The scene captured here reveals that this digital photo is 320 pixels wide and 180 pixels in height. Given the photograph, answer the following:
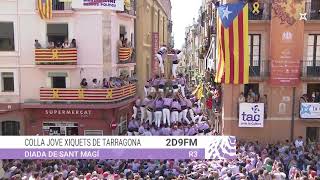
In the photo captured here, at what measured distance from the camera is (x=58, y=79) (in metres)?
30.8

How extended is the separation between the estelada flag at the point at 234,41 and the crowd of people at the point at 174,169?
223 inches

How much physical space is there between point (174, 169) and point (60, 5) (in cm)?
1468

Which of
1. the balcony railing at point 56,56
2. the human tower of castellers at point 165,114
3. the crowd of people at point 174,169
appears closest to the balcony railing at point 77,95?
the balcony railing at point 56,56

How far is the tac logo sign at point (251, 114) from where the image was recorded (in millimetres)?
28844

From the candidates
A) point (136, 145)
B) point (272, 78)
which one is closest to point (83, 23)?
point (272, 78)

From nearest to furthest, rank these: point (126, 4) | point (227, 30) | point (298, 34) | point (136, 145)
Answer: point (136, 145) < point (227, 30) < point (298, 34) < point (126, 4)

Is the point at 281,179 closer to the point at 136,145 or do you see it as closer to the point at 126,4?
the point at 136,145

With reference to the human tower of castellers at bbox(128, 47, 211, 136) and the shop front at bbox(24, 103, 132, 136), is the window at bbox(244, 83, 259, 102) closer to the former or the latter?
the human tower of castellers at bbox(128, 47, 211, 136)

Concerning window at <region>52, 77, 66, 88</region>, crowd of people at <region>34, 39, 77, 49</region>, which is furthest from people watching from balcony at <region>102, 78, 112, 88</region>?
crowd of people at <region>34, 39, 77, 49</region>

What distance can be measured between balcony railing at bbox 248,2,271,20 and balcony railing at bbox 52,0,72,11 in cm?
1075

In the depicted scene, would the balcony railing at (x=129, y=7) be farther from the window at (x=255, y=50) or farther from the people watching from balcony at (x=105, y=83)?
the window at (x=255, y=50)

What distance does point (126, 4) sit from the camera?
32781 millimetres

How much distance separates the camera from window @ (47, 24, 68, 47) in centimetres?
3039

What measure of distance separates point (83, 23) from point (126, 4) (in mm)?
3922
